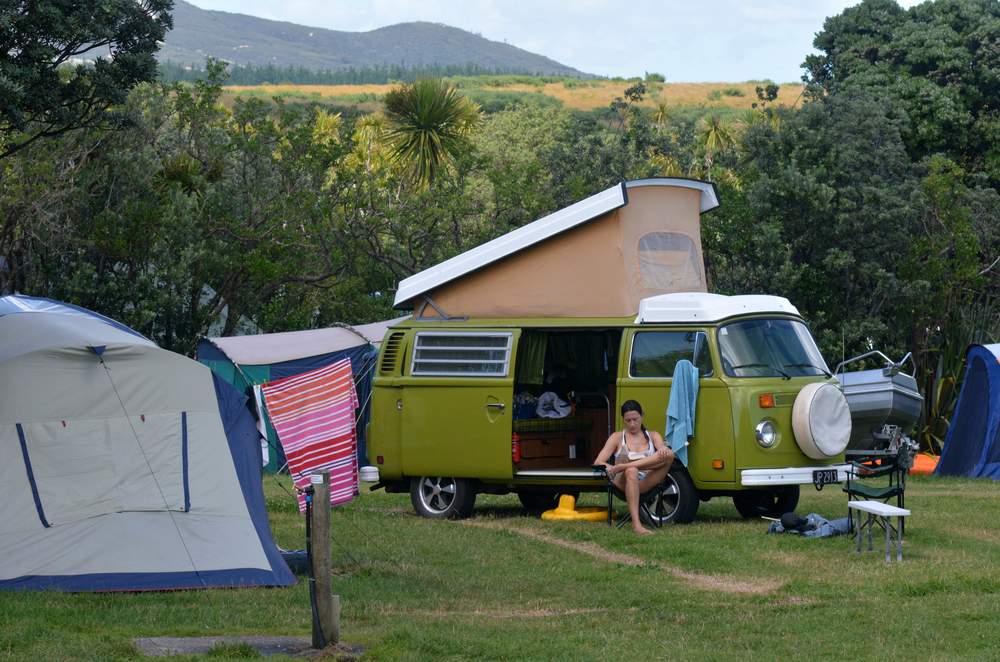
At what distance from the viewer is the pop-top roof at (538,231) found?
576 inches

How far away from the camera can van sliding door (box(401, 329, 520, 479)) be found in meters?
14.7

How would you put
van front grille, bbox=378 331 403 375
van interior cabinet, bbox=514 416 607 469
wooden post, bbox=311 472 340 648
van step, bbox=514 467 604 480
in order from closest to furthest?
1. wooden post, bbox=311 472 340 648
2. van step, bbox=514 467 604 480
3. van interior cabinet, bbox=514 416 607 469
4. van front grille, bbox=378 331 403 375

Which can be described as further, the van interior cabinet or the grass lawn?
the van interior cabinet

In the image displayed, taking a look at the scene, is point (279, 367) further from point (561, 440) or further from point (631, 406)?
point (631, 406)

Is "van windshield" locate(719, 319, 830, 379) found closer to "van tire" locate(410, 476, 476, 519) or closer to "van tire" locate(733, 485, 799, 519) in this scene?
"van tire" locate(733, 485, 799, 519)

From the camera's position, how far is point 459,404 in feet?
48.9

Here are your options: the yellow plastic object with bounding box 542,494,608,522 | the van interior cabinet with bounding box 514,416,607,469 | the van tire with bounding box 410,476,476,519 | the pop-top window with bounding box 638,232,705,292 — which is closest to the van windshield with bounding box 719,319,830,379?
the pop-top window with bounding box 638,232,705,292

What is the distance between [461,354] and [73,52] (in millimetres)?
5119

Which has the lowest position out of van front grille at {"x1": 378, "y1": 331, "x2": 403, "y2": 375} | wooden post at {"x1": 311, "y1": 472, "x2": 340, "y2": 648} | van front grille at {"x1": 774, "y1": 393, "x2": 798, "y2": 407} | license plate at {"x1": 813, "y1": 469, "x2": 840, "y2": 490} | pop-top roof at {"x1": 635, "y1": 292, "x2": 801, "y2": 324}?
license plate at {"x1": 813, "y1": 469, "x2": 840, "y2": 490}

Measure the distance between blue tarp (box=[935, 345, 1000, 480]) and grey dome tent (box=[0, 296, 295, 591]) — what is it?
12411 millimetres

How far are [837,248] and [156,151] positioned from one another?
1275cm

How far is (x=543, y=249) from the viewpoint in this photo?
15086 millimetres

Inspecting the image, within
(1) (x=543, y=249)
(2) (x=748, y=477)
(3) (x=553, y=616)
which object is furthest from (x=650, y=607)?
(1) (x=543, y=249)

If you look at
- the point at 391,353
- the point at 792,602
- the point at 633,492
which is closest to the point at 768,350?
the point at 633,492
